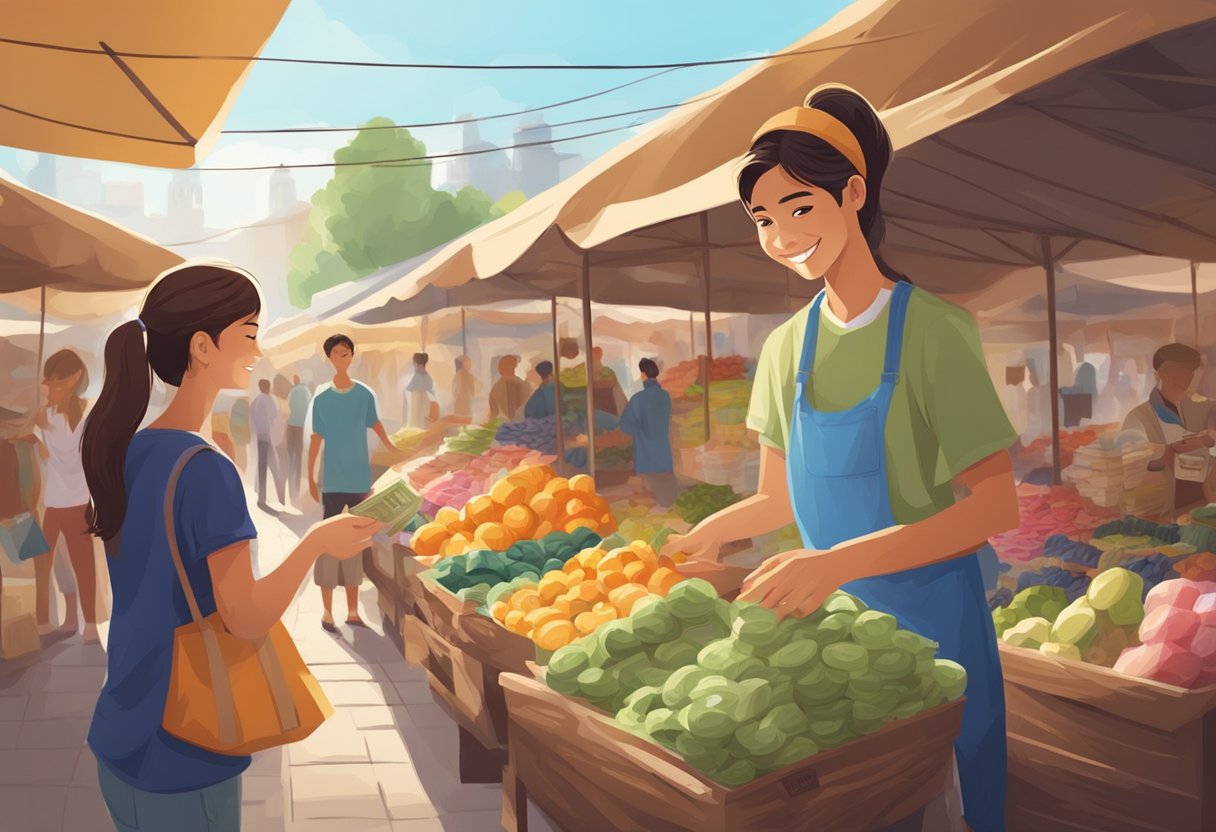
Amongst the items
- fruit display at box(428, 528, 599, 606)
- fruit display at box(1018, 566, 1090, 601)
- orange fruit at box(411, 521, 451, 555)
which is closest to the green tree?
orange fruit at box(411, 521, 451, 555)

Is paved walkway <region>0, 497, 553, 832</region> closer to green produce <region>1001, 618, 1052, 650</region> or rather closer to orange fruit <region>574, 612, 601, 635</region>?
orange fruit <region>574, 612, 601, 635</region>

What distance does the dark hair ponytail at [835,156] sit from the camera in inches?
78.5

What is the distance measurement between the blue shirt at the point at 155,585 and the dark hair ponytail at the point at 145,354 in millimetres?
28

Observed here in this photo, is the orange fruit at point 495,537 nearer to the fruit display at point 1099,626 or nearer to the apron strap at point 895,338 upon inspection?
the fruit display at point 1099,626

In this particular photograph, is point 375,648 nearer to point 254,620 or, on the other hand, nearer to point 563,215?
point 563,215

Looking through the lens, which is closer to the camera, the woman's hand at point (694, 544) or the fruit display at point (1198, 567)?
the woman's hand at point (694, 544)

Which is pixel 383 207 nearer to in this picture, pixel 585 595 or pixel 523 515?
pixel 523 515

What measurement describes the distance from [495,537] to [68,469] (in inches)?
115

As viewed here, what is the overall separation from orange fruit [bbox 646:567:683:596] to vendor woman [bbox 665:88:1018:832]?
3.46ft

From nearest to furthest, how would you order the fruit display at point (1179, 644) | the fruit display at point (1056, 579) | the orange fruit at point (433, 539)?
the fruit display at point (1179, 644) < the fruit display at point (1056, 579) < the orange fruit at point (433, 539)

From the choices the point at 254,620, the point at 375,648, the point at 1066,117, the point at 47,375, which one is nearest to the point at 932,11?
the point at 1066,117

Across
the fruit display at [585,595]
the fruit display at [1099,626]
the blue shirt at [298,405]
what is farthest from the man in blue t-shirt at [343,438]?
the blue shirt at [298,405]

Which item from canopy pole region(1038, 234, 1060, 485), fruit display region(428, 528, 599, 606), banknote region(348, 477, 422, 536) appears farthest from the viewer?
canopy pole region(1038, 234, 1060, 485)

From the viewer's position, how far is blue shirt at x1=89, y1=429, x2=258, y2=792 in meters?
1.73
